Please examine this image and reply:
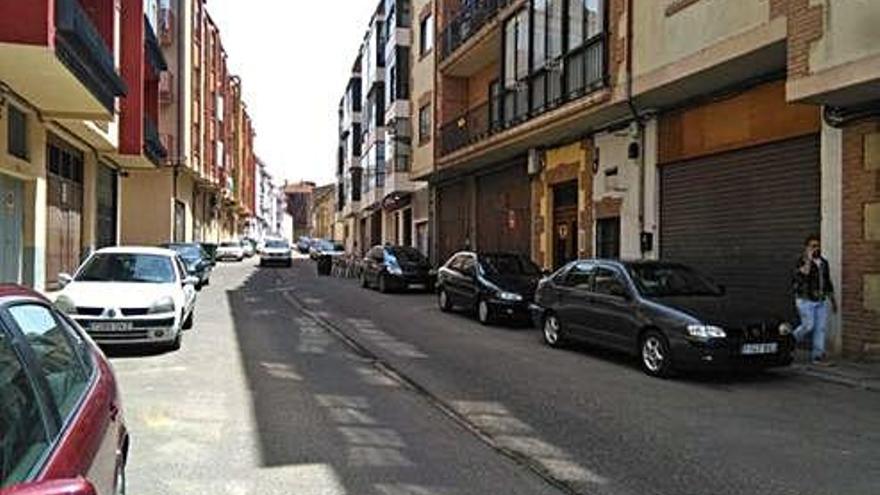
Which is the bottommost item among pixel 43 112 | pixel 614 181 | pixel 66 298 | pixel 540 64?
pixel 66 298

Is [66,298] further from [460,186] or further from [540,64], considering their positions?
[460,186]

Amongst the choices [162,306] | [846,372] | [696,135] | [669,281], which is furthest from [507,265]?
[846,372]

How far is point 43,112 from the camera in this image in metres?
20.3

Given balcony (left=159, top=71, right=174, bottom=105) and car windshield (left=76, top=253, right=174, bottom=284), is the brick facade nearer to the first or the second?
car windshield (left=76, top=253, right=174, bottom=284)

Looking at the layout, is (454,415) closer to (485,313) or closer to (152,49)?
(485,313)

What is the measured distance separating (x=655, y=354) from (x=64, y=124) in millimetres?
16818

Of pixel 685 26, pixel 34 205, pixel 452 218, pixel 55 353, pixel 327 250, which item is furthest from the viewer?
pixel 327 250

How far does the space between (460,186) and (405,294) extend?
7.12 meters

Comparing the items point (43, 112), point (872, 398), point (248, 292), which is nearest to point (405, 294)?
point (248, 292)

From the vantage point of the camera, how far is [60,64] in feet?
50.1

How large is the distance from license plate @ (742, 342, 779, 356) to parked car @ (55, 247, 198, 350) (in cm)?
751

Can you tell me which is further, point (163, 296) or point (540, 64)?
point (540, 64)

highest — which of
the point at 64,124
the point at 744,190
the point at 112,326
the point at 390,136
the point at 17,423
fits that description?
the point at 390,136

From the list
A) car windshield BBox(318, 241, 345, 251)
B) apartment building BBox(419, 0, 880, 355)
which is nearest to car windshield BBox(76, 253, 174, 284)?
apartment building BBox(419, 0, 880, 355)
